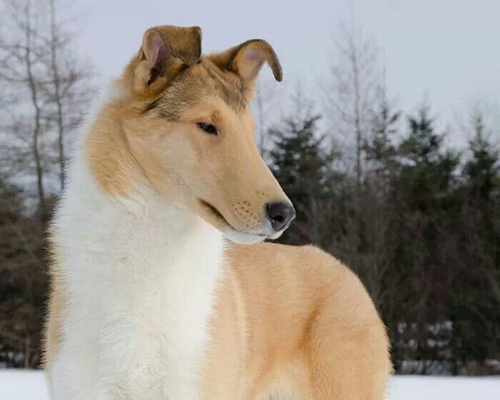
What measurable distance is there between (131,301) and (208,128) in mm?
858

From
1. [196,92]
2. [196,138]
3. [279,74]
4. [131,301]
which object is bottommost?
→ [131,301]

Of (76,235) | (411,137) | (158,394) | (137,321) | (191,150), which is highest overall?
(411,137)

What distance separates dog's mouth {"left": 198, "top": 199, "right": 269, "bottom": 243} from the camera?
302 centimetres

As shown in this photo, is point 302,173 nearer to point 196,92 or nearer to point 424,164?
point 424,164

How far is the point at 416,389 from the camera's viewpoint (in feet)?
31.4

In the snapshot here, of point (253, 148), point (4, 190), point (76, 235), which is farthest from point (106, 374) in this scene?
point (4, 190)

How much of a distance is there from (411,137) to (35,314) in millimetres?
15870

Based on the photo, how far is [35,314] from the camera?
21.7m

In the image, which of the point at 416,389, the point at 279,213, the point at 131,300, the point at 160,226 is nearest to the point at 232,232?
the point at 279,213

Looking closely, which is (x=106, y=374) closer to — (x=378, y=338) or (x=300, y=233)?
(x=378, y=338)

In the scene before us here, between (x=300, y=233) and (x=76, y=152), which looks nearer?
(x=76, y=152)

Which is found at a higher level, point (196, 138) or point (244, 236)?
point (196, 138)

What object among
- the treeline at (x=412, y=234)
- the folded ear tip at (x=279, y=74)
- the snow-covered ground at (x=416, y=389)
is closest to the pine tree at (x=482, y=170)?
the treeline at (x=412, y=234)

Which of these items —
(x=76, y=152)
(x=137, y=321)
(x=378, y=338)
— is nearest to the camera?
(x=137, y=321)
